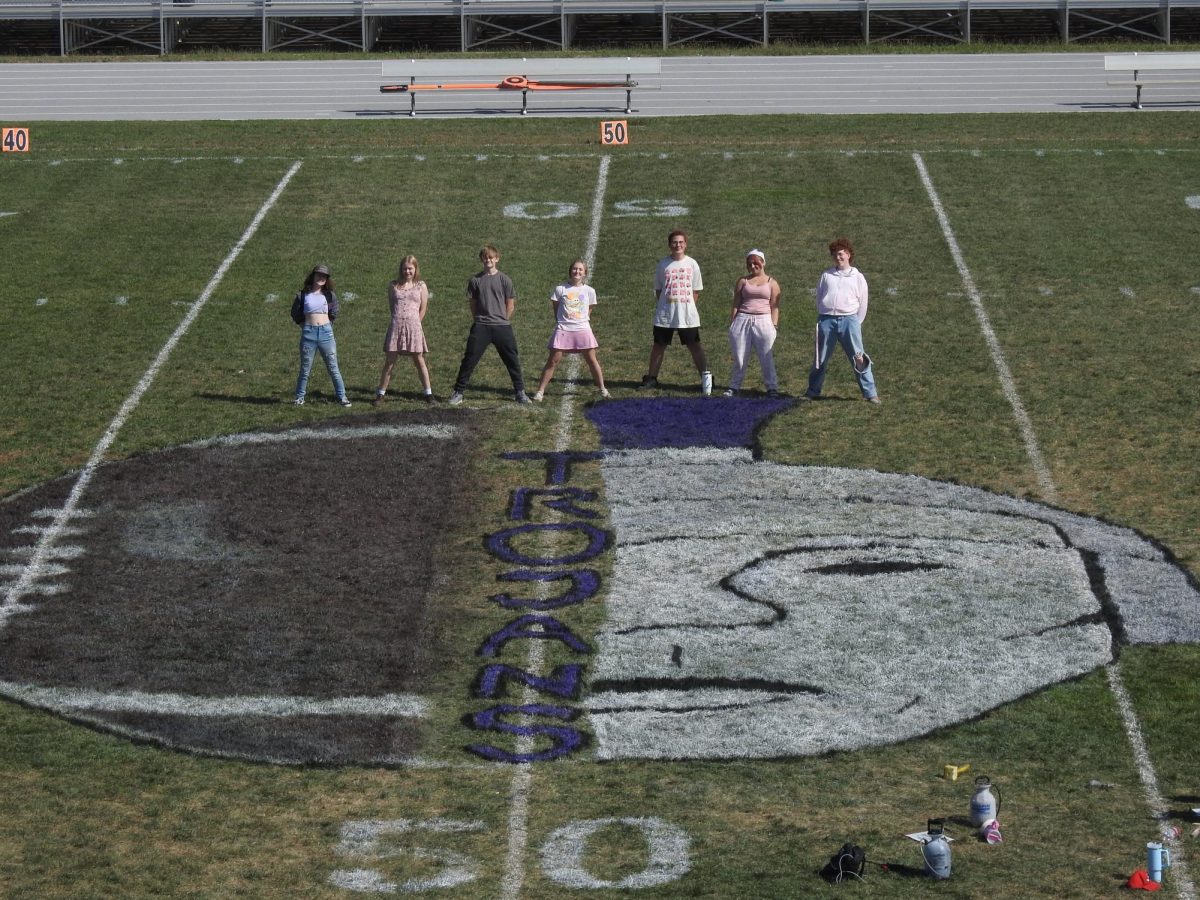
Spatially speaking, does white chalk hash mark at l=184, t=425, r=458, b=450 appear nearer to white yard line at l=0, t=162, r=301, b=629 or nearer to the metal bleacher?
white yard line at l=0, t=162, r=301, b=629

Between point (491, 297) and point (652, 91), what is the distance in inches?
758

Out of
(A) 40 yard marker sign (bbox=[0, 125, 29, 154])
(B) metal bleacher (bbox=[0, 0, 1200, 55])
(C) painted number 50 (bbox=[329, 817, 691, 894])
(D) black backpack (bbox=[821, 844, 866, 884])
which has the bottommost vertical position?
(C) painted number 50 (bbox=[329, 817, 691, 894])

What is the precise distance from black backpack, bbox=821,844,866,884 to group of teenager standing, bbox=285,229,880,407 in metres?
10.5

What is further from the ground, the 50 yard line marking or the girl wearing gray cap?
the girl wearing gray cap

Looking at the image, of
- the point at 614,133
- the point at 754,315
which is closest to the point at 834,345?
the point at 754,315

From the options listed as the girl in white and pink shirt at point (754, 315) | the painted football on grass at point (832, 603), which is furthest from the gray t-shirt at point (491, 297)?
the girl in white and pink shirt at point (754, 315)

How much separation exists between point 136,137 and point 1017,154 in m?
15.3

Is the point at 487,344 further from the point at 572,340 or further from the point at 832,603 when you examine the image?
the point at 832,603

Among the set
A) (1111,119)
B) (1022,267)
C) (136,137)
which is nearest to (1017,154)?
(1111,119)

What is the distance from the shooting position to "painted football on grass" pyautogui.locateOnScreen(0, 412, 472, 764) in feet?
53.3

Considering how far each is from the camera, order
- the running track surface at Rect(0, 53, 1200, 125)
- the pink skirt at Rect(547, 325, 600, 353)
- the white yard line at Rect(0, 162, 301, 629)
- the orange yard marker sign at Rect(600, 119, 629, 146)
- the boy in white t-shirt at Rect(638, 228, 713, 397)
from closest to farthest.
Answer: the white yard line at Rect(0, 162, 301, 629) → the pink skirt at Rect(547, 325, 600, 353) → the boy in white t-shirt at Rect(638, 228, 713, 397) → the orange yard marker sign at Rect(600, 119, 629, 146) → the running track surface at Rect(0, 53, 1200, 125)

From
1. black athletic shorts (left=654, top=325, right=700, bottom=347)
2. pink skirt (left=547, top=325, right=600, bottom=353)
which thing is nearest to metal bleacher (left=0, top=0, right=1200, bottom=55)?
black athletic shorts (left=654, top=325, right=700, bottom=347)

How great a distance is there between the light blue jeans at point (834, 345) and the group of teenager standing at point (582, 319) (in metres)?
0.01

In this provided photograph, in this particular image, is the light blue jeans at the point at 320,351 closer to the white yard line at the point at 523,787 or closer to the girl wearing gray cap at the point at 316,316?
the girl wearing gray cap at the point at 316,316
